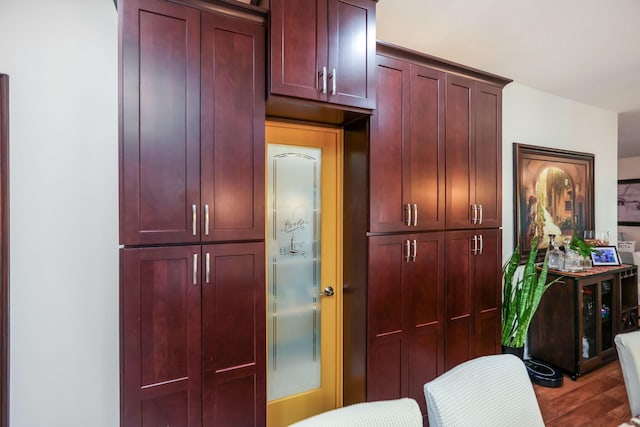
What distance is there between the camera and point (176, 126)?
56.1 inches

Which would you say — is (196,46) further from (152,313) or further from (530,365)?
(530,365)

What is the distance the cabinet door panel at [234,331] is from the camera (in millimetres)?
1492

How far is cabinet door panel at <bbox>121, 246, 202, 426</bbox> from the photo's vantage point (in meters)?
1.34

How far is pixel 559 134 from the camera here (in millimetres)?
3562

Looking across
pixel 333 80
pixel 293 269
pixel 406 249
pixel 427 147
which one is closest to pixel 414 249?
pixel 406 249

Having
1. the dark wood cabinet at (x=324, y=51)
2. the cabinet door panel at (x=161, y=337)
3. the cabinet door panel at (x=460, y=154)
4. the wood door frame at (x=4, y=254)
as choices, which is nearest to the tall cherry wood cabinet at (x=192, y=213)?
the cabinet door panel at (x=161, y=337)

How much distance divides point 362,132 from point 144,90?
1.19m

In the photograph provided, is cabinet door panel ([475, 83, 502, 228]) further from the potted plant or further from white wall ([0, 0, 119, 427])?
white wall ([0, 0, 119, 427])

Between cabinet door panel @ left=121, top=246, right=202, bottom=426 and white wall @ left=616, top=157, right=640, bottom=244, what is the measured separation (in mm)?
8073

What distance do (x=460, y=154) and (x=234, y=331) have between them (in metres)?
1.86

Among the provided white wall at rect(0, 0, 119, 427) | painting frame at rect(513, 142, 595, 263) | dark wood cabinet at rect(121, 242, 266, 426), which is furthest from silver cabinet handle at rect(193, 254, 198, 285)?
painting frame at rect(513, 142, 595, 263)

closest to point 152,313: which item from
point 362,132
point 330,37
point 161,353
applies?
point 161,353

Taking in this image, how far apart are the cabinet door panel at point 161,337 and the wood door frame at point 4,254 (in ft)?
2.20

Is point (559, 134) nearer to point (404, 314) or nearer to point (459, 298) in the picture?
point (459, 298)
